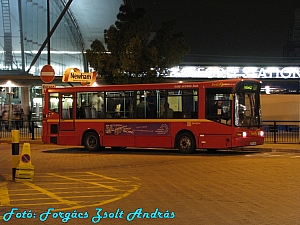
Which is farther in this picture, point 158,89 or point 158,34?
point 158,34

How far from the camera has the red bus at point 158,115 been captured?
19.5 metres

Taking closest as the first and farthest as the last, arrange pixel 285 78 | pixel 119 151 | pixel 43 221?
pixel 43 221
pixel 119 151
pixel 285 78

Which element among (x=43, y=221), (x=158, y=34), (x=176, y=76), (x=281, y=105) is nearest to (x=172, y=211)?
(x=43, y=221)

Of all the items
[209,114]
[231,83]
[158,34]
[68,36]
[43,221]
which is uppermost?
[68,36]

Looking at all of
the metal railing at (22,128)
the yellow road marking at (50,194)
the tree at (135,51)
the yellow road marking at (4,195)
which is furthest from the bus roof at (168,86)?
the yellow road marking at (4,195)

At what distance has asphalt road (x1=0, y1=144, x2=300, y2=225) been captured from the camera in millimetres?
8602

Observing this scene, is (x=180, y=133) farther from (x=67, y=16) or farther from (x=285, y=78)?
(x=67, y=16)

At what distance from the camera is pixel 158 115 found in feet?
67.8

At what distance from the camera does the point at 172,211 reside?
9016 mm

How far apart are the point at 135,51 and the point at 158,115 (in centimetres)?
850

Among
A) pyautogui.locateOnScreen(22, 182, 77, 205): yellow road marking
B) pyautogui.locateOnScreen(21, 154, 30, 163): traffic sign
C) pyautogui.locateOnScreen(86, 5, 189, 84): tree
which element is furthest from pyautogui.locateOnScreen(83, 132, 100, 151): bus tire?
pyautogui.locateOnScreen(22, 182, 77, 205): yellow road marking

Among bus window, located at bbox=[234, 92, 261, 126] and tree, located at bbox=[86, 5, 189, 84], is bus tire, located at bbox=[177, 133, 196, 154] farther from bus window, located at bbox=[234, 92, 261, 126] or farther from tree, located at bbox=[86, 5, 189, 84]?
tree, located at bbox=[86, 5, 189, 84]

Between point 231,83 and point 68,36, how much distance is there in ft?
115

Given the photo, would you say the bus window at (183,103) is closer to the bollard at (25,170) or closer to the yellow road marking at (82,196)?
the yellow road marking at (82,196)
